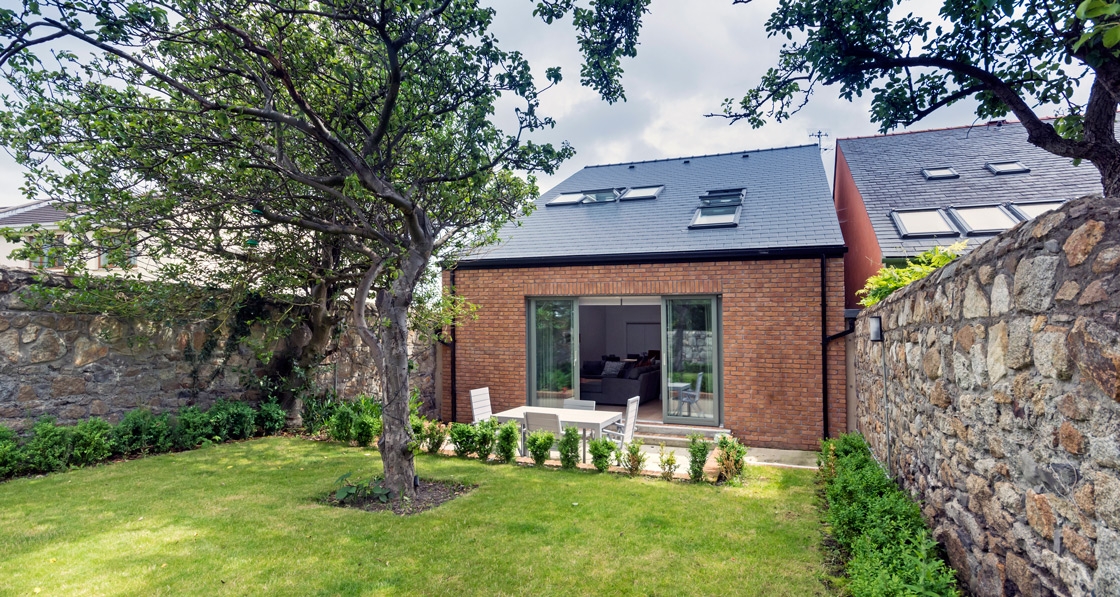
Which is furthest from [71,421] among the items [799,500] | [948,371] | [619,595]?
[948,371]

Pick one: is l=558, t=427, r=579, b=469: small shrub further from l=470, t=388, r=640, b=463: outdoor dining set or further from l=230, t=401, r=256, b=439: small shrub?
l=230, t=401, r=256, b=439: small shrub

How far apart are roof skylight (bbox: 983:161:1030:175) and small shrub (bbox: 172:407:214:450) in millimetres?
12760

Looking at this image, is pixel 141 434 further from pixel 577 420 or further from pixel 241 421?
pixel 577 420

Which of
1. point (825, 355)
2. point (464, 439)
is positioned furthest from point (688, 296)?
point (464, 439)

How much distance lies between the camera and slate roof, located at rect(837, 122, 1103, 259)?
8.66m

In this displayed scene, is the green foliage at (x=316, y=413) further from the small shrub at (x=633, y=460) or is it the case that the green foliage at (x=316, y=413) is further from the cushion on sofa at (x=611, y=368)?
the cushion on sofa at (x=611, y=368)

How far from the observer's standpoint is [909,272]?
16.3 feet

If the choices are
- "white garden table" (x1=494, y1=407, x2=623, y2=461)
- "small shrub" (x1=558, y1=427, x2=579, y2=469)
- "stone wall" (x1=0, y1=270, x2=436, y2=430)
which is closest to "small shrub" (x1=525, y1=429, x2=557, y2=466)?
"small shrub" (x1=558, y1=427, x2=579, y2=469)

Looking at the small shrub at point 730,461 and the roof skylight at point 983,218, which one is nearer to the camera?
the small shrub at point 730,461

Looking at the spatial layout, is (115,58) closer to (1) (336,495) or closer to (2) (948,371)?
(1) (336,495)

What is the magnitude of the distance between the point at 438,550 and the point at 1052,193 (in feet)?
33.3

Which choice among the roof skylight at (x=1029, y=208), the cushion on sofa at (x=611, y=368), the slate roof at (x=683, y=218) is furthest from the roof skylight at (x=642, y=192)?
the roof skylight at (x=1029, y=208)

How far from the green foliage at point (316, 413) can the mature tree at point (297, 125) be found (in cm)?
313

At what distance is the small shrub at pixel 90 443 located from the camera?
6102 millimetres
